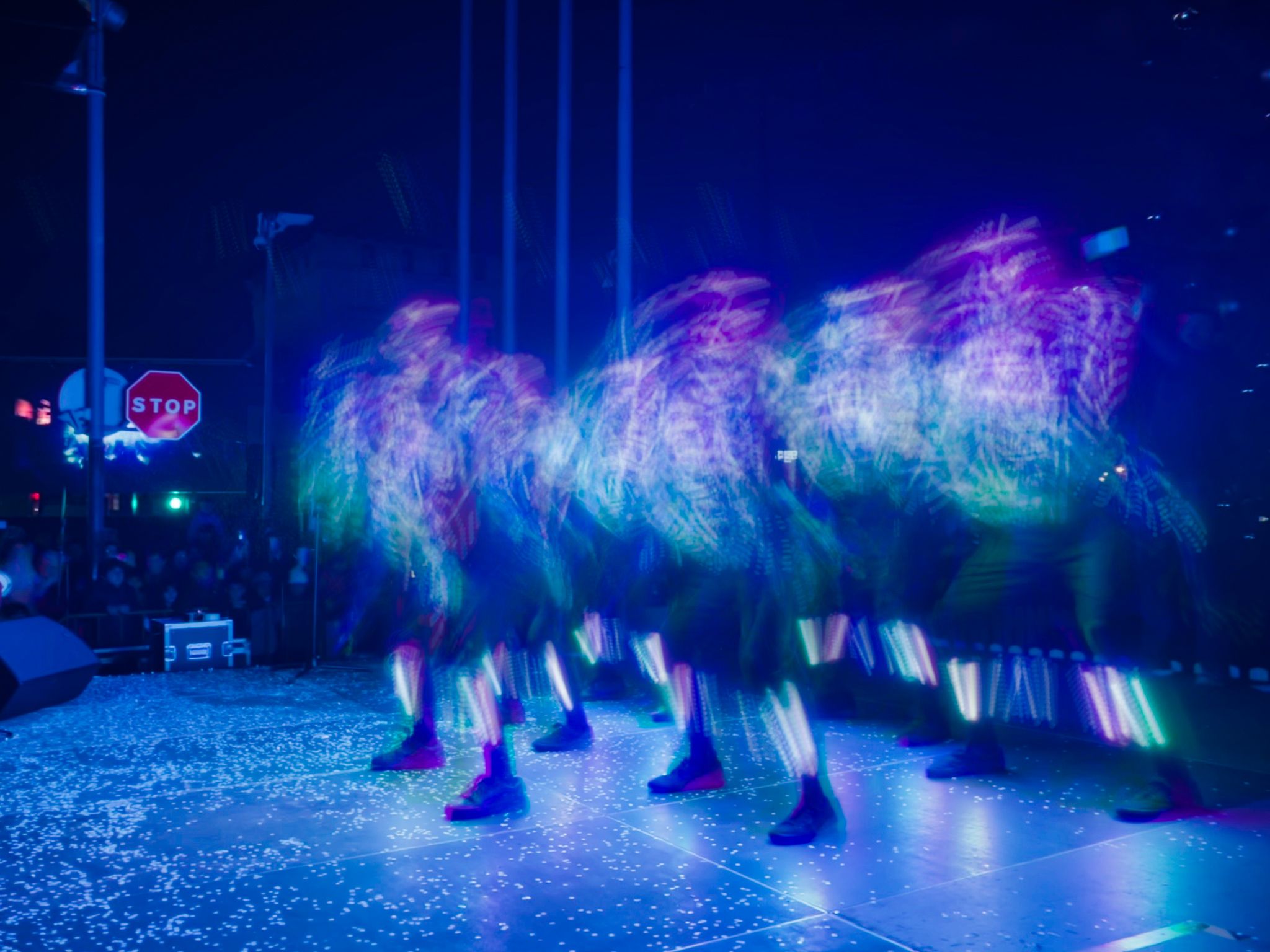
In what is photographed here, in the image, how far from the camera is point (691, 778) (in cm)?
434

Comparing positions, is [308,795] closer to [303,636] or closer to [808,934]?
[808,934]

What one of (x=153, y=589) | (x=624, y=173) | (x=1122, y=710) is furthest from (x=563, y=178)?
(x=1122, y=710)

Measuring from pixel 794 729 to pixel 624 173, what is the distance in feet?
22.3

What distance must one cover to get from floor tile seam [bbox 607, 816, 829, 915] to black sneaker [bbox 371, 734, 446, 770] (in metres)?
1.30

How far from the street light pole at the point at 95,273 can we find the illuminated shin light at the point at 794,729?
791 cm

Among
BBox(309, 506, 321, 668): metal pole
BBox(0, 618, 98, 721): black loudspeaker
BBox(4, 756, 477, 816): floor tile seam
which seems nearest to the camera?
BBox(4, 756, 477, 816): floor tile seam

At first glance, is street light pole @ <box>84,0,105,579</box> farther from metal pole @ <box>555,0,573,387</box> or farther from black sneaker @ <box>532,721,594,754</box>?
black sneaker @ <box>532,721,594,754</box>

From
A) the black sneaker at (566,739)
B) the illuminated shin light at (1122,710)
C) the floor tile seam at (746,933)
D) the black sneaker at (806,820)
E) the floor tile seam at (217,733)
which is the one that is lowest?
the floor tile seam at (217,733)

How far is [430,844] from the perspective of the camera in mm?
3652

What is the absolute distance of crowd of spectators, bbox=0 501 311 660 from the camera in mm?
8648

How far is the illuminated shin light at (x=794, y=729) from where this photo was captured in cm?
379

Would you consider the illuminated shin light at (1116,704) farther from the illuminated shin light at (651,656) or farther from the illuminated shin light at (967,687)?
the illuminated shin light at (651,656)

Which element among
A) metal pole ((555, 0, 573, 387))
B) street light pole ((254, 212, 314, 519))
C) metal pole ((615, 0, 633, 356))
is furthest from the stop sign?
metal pole ((615, 0, 633, 356))

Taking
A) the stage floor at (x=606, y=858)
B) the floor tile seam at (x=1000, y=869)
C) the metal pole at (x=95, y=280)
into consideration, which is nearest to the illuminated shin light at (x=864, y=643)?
the stage floor at (x=606, y=858)
